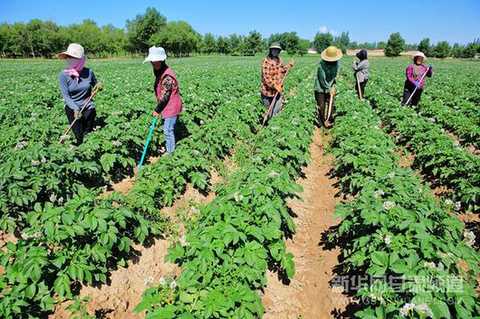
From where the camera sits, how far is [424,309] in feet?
7.83

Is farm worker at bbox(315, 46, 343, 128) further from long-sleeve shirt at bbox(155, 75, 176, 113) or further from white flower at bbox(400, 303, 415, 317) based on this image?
white flower at bbox(400, 303, 415, 317)

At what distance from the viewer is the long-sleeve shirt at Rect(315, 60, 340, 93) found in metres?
8.62

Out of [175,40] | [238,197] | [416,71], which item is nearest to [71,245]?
[238,197]

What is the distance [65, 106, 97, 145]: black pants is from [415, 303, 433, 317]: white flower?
229 inches

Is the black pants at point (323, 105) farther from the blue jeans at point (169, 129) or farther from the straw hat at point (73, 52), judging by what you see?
the straw hat at point (73, 52)

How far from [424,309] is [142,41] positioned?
94.9 meters

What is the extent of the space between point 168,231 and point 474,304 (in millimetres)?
3362

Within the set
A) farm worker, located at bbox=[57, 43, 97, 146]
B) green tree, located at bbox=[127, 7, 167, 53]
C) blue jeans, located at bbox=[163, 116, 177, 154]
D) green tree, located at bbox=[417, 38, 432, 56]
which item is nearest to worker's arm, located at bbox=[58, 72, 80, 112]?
Result: farm worker, located at bbox=[57, 43, 97, 146]

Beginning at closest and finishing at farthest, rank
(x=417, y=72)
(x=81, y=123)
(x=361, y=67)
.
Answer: (x=81, y=123)
(x=417, y=72)
(x=361, y=67)

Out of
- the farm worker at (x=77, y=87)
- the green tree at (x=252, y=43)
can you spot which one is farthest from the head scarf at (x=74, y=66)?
the green tree at (x=252, y=43)

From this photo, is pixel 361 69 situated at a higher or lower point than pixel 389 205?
higher

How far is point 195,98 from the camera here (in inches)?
386

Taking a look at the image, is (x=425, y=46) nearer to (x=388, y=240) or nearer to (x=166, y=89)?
(x=166, y=89)

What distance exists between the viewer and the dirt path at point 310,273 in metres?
3.48
